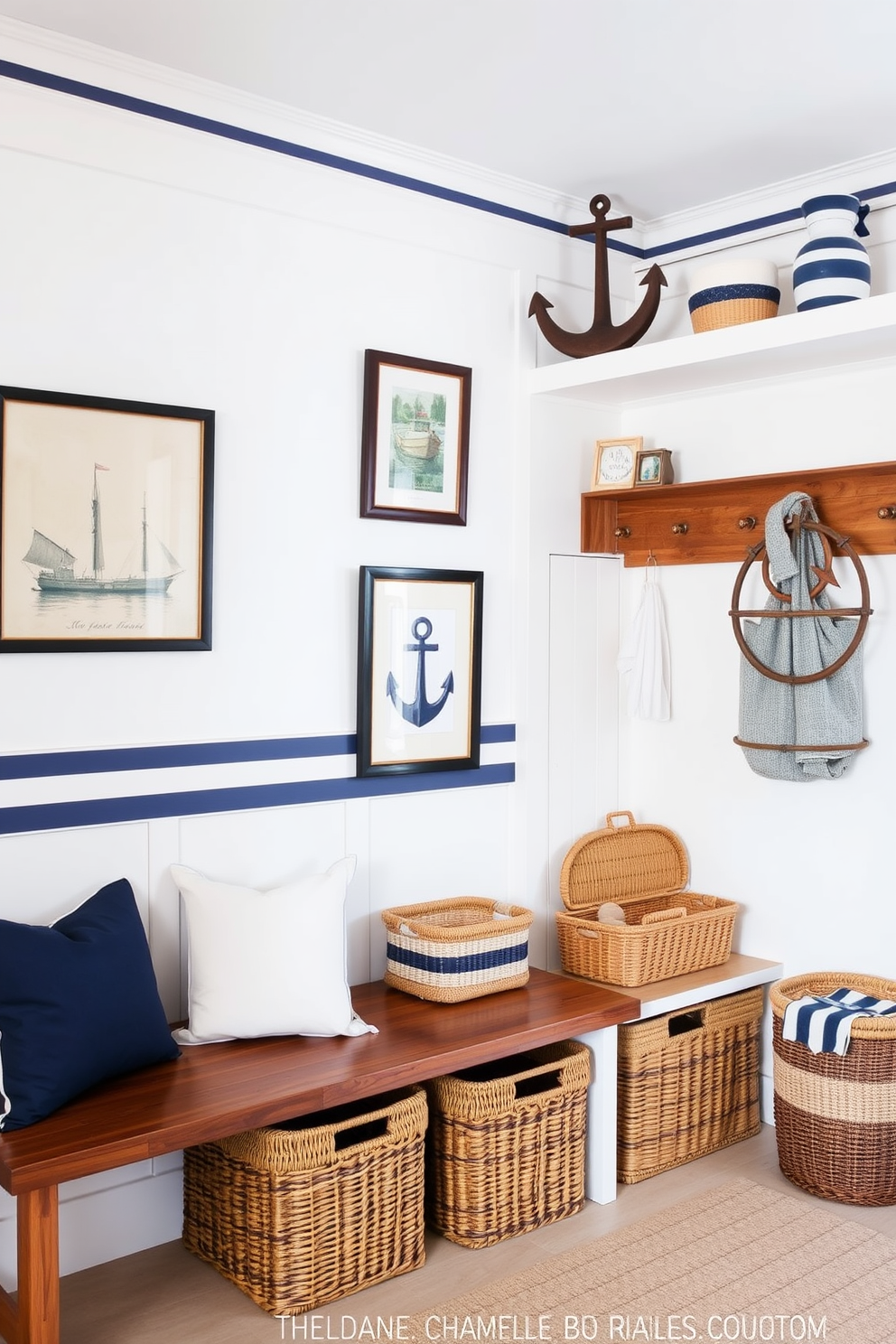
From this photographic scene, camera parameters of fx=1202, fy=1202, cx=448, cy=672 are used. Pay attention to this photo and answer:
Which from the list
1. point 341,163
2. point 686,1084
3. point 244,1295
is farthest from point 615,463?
point 244,1295

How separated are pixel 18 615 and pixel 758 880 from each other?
7.08ft

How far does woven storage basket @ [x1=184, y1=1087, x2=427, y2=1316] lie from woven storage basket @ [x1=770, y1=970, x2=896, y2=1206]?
0.97 meters

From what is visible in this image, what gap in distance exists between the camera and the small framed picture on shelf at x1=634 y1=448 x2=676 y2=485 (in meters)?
3.49

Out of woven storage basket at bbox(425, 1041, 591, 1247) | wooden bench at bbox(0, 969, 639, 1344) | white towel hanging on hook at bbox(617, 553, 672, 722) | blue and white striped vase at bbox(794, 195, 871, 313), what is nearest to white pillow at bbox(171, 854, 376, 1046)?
wooden bench at bbox(0, 969, 639, 1344)

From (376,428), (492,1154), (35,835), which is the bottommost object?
(492,1154)

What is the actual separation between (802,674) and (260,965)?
1.58m

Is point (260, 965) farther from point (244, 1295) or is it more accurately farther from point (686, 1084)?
Answer: point (686, 1084)

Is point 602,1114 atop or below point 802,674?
below

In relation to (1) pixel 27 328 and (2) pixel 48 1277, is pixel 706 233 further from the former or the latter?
(2) pixel 48 1277

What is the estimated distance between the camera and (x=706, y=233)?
11.6 feet

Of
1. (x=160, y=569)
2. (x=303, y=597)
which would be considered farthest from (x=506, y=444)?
(x=160, y=569)

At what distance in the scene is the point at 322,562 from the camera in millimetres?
3029

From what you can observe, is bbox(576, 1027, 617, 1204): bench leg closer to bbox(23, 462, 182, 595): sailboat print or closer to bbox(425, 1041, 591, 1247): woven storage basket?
bbox(425, 1041, 591, 1247): woven storage basket

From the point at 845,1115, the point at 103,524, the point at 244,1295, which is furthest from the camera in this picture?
→ the point at 845,1115
